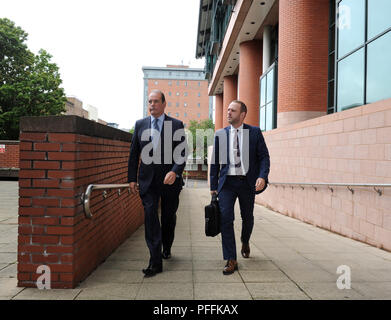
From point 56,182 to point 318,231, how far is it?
17.2 feet

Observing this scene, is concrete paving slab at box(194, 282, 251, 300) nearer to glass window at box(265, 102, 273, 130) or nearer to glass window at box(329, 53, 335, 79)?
glass window at box(329, 53, 335, 79)

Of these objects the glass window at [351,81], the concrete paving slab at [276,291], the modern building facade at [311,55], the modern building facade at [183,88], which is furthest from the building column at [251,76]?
the modern building facade at [183,88]

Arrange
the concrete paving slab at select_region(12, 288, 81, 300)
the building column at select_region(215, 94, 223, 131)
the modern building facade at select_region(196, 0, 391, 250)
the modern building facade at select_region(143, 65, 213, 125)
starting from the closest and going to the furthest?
the concrete paving slab at select_region(12, 288, 81, 300) < the modern building facade at select_region(196, 0, 391, 250) < the building column at select_region(215, 94, 223, 131) < the modern building facade at select_region(143, 65, 213, 125)

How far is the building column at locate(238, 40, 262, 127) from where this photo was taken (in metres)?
18.0

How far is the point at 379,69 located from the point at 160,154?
193 inches

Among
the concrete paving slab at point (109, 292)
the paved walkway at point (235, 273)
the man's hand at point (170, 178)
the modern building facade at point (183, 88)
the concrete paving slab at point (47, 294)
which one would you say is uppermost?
the modern building facade at point (183, 88)

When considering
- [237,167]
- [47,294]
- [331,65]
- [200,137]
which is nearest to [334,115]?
[237,167]

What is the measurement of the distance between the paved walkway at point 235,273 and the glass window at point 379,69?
9.21 ft

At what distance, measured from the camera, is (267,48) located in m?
15.4

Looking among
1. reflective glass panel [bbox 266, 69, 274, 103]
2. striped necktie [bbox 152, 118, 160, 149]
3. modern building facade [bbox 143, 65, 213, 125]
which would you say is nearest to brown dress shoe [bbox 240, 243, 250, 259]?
striped necktie [bbox 152, 118, 160, 149]

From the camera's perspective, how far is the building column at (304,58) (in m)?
9.91

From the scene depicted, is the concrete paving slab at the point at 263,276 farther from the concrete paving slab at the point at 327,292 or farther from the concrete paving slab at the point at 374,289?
the concrete paving slab at the point at 374,289

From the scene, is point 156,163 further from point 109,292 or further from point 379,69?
point 379,69
